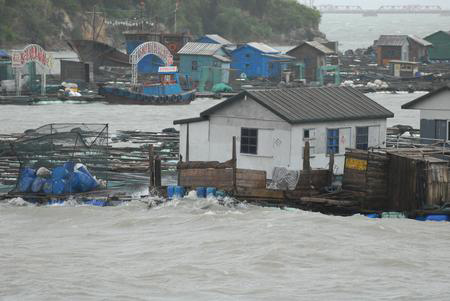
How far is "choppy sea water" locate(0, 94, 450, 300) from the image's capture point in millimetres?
30000

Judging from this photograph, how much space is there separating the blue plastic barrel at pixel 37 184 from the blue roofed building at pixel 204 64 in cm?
5502

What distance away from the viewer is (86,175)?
41188 mm

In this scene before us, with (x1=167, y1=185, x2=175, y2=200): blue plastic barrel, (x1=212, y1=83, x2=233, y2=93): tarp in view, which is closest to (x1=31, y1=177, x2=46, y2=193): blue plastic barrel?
(x1=167, y1=185, x2=175, y2=200): blue plastic barrel

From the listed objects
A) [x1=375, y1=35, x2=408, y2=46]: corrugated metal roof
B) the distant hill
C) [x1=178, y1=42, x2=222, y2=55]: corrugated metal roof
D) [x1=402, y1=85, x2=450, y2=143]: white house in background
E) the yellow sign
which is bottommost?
the yellow sign

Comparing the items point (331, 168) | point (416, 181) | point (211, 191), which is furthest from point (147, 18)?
point (416, 181)

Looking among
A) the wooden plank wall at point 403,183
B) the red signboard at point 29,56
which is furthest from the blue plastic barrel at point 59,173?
the red signboard at point 29,56

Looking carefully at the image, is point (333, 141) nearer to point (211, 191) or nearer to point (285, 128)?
point (285, 128)

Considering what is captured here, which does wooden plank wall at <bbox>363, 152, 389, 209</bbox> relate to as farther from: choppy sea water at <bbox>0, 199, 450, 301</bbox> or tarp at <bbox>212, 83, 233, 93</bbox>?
tarp at <bbox>212, 83, 233, 93</bbox>

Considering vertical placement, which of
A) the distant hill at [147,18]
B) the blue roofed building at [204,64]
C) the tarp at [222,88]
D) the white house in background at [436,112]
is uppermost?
the distant hill at [147,18]

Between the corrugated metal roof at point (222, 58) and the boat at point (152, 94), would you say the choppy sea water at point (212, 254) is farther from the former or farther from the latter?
the corrugated metal roof at point (222, 58)

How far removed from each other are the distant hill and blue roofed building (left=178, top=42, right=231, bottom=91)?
1122 inches

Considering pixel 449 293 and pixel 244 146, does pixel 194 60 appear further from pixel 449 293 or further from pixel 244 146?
pixel 449 293

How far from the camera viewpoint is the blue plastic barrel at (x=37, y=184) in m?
40.7

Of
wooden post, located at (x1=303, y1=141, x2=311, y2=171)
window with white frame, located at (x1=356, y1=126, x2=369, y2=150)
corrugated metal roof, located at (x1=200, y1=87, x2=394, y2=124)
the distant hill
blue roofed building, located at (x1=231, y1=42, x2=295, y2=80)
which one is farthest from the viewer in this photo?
the distant hill
